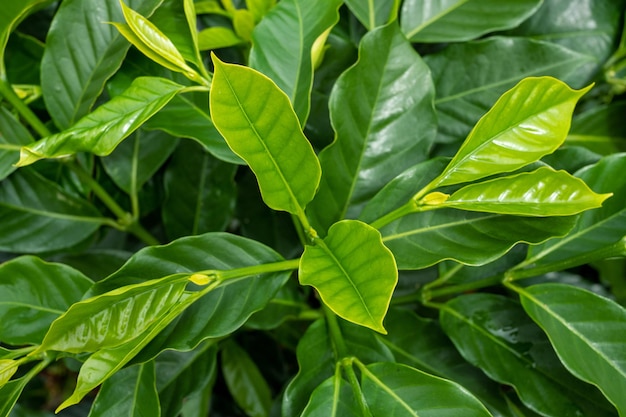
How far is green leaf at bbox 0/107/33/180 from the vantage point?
2.29 ft

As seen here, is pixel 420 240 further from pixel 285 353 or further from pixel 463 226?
pixel 285 353

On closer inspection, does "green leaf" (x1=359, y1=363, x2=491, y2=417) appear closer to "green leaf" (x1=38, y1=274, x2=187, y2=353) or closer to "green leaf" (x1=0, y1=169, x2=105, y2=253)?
"green leaf" (x1=38, y1=274, x2=187, y2=353)

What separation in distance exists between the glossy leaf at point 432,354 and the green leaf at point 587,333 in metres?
0.15

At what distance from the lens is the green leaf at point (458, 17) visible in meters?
0.76

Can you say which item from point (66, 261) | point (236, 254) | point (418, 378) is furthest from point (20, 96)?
point (418, 378)

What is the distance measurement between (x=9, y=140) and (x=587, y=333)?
0.70 m

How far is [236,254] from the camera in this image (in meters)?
0.65

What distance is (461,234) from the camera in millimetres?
609

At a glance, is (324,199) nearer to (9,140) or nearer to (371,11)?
(371,11)

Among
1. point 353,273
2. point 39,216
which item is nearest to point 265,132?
point 353,273

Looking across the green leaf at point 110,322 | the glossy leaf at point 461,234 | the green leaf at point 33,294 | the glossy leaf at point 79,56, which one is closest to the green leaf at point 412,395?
the glossy leaf at point 461,234

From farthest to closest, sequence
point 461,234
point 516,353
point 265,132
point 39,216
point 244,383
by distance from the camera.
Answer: point 244,383 → point 39,216 → point 516,353 → point 461,234 → point 265,132

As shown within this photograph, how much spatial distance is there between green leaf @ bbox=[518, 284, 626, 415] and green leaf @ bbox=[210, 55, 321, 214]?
12.0 inches

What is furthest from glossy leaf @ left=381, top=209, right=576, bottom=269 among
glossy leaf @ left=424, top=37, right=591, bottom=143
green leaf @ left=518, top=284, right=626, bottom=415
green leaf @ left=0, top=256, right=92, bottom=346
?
green leaf @ left=0, top=256, right=92, bottom=346
